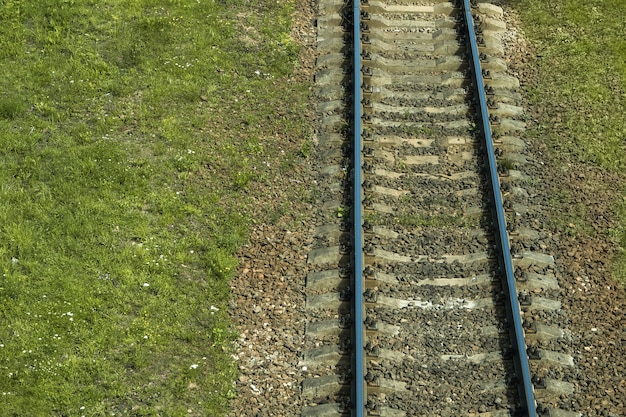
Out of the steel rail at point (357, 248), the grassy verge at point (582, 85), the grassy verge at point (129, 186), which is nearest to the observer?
the steel rail at point (357, 248)

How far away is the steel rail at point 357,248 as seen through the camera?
999 cm

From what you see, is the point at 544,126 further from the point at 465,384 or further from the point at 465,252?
the point at 465,384

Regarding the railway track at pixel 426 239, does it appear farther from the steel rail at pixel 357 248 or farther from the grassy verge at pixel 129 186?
the grassy verge at pixel 129 186

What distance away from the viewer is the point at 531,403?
982 centimetres

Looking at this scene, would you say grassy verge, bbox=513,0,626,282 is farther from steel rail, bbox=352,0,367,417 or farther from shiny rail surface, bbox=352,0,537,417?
steel rail, bbox=352,0,367,417

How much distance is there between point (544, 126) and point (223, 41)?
17.3 ft

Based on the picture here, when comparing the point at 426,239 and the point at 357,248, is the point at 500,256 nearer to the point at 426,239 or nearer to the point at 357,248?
the point at 426,239

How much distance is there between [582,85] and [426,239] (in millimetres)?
4472

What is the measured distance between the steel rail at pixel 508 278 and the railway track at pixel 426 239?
0.07 feet

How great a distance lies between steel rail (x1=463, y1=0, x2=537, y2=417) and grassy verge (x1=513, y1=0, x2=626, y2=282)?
969 mm

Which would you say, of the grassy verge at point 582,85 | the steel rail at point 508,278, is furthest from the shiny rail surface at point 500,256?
the grassy verge at point 582,85

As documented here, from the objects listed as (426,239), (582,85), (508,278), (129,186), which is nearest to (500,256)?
(508,278)

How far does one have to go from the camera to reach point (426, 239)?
12.0 metres

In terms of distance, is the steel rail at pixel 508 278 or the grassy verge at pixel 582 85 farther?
the grassy verge at pixel 582 85
